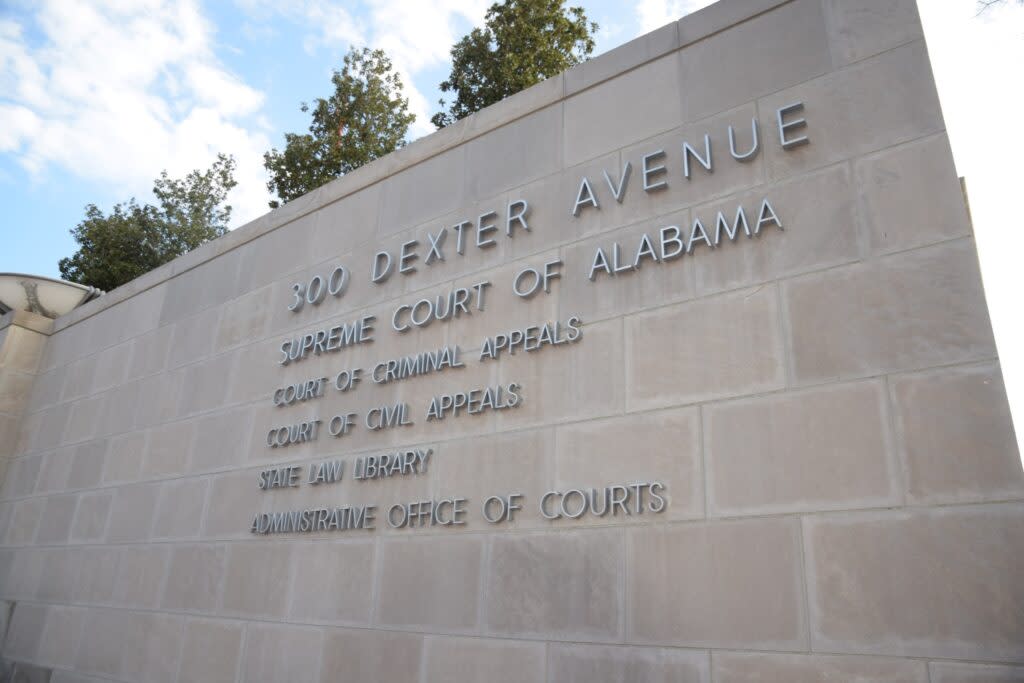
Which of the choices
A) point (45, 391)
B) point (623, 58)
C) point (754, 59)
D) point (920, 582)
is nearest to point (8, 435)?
point (45, 391)

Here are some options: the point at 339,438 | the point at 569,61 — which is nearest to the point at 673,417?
the point at 339,438

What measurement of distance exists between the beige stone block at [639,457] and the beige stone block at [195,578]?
3.58 m

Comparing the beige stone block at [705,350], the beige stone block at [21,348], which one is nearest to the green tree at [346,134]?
the beige stone block at [21,348]

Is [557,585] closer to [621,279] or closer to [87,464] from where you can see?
[621,279]

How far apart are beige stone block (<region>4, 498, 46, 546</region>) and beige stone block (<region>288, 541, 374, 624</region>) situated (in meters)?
5.08

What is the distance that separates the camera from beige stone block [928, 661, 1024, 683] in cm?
324

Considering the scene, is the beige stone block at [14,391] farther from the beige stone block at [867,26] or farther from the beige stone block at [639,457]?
the beige stone block at [867,26]

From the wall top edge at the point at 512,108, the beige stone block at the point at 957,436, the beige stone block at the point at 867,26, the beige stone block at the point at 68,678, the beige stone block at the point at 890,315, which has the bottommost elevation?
the beige stone block at the point at 68,678

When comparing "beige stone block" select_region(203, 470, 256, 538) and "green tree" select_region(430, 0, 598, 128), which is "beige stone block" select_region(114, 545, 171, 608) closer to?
"beige stone block" select_region(203, 470, 256, 538)

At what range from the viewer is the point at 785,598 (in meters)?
3.87

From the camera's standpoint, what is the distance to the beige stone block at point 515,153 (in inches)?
237

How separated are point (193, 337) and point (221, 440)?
1543mm

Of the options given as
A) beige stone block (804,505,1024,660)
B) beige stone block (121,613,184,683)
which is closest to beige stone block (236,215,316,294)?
beige stone block (121,613,184,683)

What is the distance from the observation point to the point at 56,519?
9.09 meters
